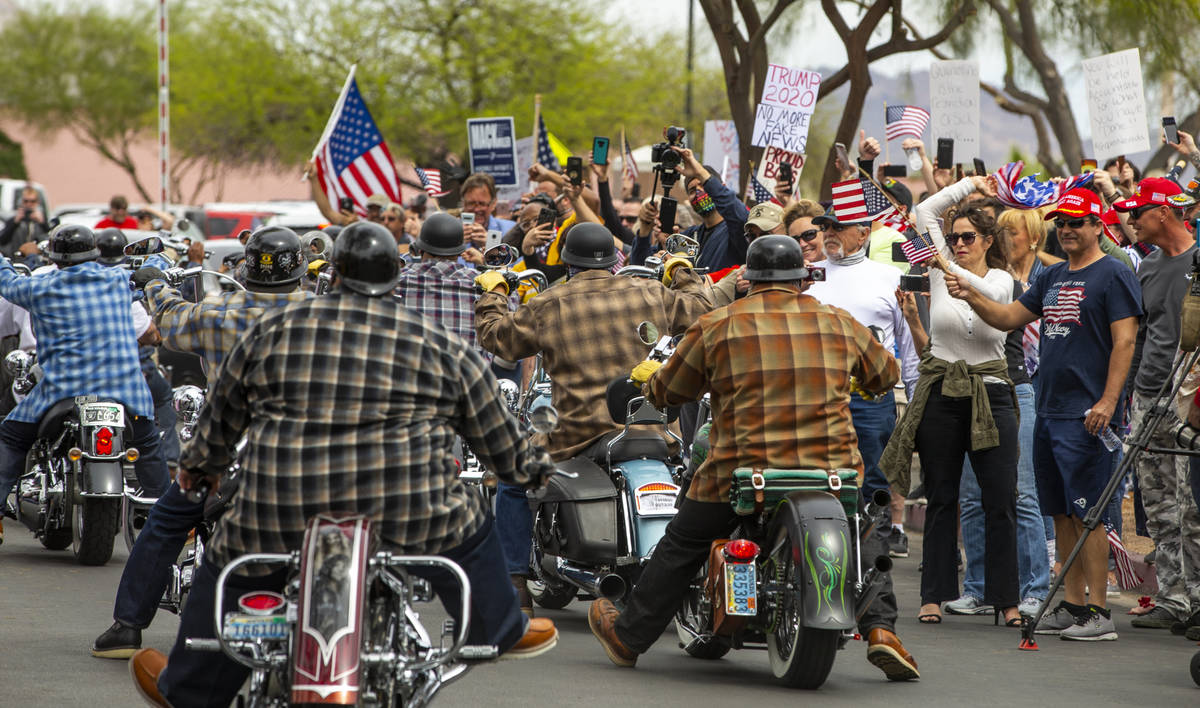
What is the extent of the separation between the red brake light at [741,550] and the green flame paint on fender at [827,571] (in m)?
0.34

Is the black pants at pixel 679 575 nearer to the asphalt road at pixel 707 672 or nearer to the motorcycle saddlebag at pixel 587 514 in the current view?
the asphalt road at pixel 707 672

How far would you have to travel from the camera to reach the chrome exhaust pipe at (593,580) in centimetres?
790

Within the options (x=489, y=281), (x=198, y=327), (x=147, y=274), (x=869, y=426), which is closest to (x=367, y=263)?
(x=198, y=327)

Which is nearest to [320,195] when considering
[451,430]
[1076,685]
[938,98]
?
[938,98]

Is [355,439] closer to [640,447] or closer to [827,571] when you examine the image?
[827,571]

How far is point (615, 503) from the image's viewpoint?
8.32 meters

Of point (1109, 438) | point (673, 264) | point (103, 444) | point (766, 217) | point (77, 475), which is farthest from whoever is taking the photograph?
point (766, 217)

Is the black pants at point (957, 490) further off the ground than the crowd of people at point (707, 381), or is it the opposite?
the crowd of people at point (707, 381)

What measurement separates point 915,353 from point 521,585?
9.63 ft

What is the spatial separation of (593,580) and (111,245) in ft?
12.3

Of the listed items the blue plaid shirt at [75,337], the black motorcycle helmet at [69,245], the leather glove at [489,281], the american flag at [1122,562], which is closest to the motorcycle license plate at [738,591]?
the leather glove at [489,281]

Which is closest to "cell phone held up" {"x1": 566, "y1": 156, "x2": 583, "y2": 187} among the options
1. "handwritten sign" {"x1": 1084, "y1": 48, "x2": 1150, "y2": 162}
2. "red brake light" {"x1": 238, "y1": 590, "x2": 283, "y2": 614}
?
"handwritten sign" {"x1": 1084, "y1": 48, "x2": 1150, "y2": 162}

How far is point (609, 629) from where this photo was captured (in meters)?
7.75

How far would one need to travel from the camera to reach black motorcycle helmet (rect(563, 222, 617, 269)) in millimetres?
8688
